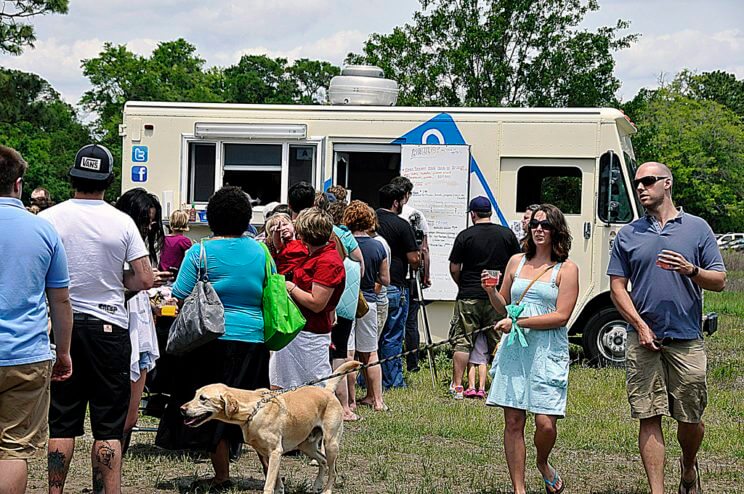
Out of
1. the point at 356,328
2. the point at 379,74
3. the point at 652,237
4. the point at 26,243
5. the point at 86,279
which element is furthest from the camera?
the point at 379,74

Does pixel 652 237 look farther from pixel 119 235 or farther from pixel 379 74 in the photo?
pixel 379 74

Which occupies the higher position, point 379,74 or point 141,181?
point 379,74

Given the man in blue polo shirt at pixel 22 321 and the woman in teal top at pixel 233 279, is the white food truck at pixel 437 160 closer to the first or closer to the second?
the woman in teal top at pixel 233 279

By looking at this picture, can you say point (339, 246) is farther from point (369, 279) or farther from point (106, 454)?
point (106, 454)

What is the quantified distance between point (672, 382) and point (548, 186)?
19.8 ft

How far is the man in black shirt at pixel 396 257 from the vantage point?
30.1 feet

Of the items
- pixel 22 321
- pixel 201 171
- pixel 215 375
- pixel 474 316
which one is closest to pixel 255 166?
pixel 201 171

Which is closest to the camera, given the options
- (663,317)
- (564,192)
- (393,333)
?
(663,317)

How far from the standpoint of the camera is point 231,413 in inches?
201

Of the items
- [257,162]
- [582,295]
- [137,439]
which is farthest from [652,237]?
[257,162]

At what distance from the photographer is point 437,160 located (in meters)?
11.0


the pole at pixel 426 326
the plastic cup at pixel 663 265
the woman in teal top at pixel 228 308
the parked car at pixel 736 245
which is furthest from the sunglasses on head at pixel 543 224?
the parked car at pixel 736 245

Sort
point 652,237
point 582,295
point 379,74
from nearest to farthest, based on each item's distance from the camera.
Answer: point 652,237
point 582,295
point 379,74

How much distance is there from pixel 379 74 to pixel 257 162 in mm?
2138
